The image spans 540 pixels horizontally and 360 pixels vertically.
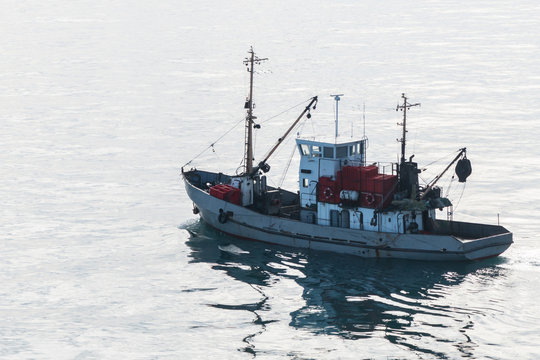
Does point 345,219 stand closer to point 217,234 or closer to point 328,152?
point 328,152

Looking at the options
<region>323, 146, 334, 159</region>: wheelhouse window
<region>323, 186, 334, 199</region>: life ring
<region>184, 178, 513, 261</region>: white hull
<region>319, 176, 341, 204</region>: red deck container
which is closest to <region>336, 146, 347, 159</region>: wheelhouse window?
<region>323, 146, 334, 159</region>: wheelhouse window

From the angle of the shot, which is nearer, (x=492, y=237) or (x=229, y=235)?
(x=492, y=237)

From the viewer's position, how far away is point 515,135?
81250 mm

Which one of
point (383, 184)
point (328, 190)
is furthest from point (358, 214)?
point (383, 184)

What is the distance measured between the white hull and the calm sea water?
74 cm

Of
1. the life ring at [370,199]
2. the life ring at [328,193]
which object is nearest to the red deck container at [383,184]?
the life ring at [370,199]

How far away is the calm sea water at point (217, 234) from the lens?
38312mm

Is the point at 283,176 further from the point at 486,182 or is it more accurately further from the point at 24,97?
the point at 24,97

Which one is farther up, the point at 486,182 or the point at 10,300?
the point at 486,182

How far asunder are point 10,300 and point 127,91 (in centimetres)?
7029

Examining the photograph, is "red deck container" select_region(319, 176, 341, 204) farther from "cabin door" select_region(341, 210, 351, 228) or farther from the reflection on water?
the reflection on water

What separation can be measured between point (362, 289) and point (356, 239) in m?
6.01

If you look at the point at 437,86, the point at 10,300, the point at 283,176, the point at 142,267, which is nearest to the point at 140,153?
the point at 283,176

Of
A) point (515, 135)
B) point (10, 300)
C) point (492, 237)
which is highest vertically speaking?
point (515, 135)
